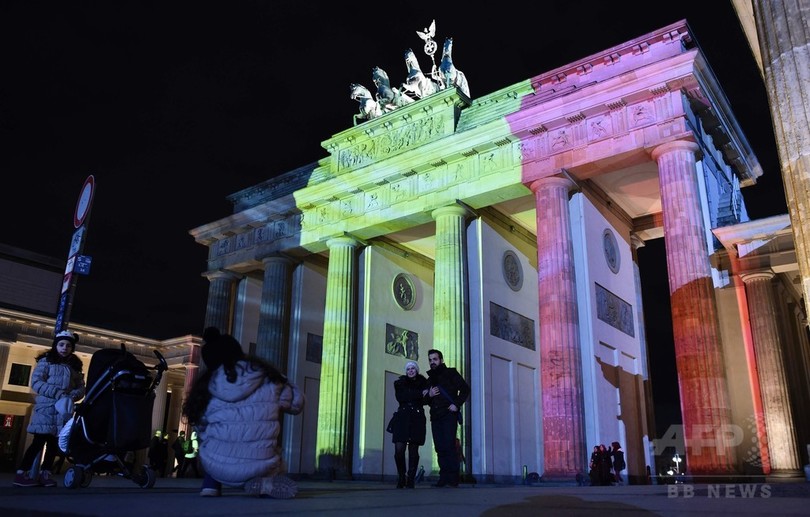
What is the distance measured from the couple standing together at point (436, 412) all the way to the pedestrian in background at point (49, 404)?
14.0 ft

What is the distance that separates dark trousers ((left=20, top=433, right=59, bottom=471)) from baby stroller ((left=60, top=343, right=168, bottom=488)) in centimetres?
67

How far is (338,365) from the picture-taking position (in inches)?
816

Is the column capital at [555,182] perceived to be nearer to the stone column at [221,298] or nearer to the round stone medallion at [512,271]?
the round stone medallion at [512,271]

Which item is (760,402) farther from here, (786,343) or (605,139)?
(605,139)

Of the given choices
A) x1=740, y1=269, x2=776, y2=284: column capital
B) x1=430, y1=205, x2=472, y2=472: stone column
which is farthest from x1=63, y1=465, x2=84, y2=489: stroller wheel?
x1=740, y1=269, x2=776, y2=284: column capital

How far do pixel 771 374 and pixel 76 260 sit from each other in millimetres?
15550

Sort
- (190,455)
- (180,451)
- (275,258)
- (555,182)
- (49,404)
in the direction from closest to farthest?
1. (49,404)
2. (555,182)
3. (190,455)
4. (180,451)
5. (275,258)

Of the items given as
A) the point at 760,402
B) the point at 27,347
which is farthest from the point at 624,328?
the point at 27,347

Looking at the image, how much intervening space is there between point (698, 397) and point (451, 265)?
752cm

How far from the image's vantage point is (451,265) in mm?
18734

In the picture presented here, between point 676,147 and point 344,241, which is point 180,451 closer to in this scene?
point 344,241

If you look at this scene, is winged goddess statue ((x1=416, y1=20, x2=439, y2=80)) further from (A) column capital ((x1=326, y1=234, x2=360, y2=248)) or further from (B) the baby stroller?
(B) the baby stroller

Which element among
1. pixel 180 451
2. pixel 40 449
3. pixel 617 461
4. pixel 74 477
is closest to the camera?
pixel 74 477

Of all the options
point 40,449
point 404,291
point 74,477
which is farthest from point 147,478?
point 404,291
